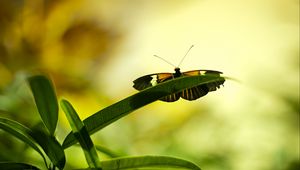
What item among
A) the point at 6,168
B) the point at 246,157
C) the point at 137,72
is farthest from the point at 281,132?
the point at 6,168

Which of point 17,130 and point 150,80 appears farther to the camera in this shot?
point 150,80

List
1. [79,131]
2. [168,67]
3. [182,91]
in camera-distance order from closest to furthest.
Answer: [79,131] < [182,91] < [168,67]

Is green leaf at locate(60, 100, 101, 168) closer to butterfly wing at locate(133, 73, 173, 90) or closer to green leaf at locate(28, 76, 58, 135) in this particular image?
green leaf at locate(28, 76, 58, 135)

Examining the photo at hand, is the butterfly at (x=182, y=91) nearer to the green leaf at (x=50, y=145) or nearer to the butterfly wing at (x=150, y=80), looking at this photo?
the butterfly wing at (x=150, y=80)

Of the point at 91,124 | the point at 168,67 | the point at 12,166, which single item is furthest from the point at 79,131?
the point at 168,67

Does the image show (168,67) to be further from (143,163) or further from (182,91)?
(143,163)

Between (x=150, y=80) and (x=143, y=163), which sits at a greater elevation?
(x=150, y=80)
